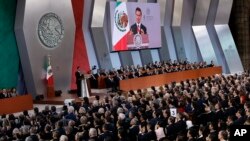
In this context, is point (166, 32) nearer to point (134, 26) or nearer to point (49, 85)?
point (134, 26)

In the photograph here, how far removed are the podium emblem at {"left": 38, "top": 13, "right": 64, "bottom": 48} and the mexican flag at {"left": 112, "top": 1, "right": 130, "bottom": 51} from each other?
5.28m

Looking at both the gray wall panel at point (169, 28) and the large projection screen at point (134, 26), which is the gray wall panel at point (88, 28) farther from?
the gray wall panel at point (169, 28)

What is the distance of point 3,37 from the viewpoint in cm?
2092

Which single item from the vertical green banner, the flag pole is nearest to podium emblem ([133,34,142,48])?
the flag pole

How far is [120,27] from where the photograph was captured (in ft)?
93.6

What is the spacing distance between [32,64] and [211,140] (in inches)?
594

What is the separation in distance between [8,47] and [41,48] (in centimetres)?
193

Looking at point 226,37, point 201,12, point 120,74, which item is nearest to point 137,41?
point 120,74

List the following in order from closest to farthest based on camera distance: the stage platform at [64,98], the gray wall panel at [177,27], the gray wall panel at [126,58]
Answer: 1. the stage platform at [64,98]
2. the gray wall panel at [126,58]
3. the gray wall panel at [177,27]

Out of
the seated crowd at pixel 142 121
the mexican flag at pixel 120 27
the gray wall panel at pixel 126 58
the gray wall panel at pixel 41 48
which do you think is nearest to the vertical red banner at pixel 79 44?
the gray wall panel at pixel 41 48

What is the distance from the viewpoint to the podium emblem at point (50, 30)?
886 inches

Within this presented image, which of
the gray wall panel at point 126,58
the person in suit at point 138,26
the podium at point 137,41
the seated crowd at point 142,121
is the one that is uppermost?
the person in suit at point 138,26

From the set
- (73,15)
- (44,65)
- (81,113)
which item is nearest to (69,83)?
(44,65)

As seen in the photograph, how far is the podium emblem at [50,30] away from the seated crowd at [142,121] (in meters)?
7.83
